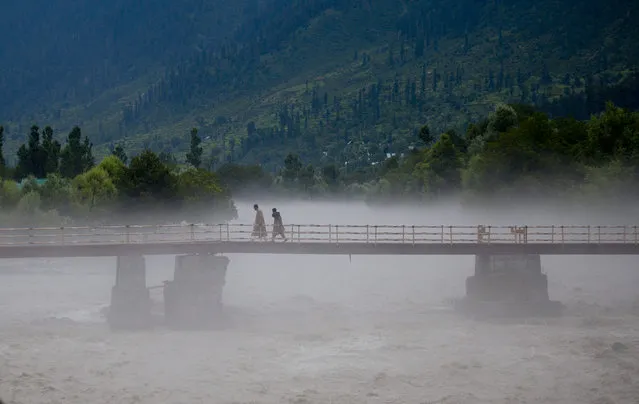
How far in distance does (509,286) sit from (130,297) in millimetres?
27644

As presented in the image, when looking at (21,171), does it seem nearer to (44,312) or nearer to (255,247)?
(44,312)

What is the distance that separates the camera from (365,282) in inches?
3836

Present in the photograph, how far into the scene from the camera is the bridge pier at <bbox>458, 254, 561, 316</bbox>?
71.6m

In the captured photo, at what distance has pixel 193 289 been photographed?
2724 inches

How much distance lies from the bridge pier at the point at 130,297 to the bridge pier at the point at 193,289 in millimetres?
1627

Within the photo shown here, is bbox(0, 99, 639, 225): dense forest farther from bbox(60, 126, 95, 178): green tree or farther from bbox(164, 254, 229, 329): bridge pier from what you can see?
bbox(164, 254, 229, 329): bridge pier

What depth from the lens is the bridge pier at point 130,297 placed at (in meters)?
69.2

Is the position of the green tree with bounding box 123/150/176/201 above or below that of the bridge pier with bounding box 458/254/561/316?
above

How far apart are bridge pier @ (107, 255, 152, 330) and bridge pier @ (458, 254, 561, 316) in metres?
24.0

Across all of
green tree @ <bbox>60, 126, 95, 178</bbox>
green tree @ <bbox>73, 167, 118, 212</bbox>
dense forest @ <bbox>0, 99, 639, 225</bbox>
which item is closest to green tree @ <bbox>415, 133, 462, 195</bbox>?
dense forest @ <bbox>0, 99, 639, 225</bbox>

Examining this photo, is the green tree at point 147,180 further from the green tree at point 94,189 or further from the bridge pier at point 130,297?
the bridge pier at point 130,297

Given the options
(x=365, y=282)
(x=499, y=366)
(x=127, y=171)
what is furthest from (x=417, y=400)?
(x=127, y=171)

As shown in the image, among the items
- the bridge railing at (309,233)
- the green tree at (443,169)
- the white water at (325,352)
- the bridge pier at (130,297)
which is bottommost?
the white water at (325,352)

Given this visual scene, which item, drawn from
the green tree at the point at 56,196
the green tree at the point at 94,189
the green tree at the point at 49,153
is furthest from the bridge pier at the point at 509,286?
the green tree at the point at 49,153
